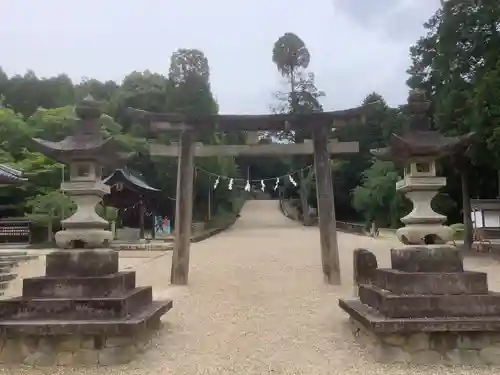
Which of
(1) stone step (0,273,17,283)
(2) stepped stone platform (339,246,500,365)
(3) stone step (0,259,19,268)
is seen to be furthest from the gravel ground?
(1) stone step (0,273,17,283)

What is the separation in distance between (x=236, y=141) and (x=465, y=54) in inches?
938

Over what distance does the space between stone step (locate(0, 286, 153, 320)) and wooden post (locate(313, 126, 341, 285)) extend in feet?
22.9

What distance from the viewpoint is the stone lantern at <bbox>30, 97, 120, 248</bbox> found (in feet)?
24.9

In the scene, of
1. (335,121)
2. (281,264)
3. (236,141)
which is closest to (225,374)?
(335,121)

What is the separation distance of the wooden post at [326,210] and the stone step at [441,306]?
20.2ft

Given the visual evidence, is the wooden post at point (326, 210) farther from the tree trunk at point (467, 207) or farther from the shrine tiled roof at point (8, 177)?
the tree trunk at point (467, 207)

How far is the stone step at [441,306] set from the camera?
21.7 ft

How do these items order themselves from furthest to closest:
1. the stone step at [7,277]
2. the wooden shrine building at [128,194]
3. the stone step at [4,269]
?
the wooden shrine building at [128,194] < the stone step at [4,269] < the stone step at [7,277]

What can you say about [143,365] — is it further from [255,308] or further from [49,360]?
[255,308]

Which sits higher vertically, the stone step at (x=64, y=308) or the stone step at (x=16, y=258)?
the stone step at (x=16, y=258)

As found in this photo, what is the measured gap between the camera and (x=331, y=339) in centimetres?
804

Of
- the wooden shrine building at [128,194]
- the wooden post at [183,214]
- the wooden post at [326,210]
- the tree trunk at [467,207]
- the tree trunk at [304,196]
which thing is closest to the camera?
the wooden post at [326,210]

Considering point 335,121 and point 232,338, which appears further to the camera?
point 335,121

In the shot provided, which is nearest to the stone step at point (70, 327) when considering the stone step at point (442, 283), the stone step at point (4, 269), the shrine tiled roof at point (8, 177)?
the stone step at point (442, 283)
